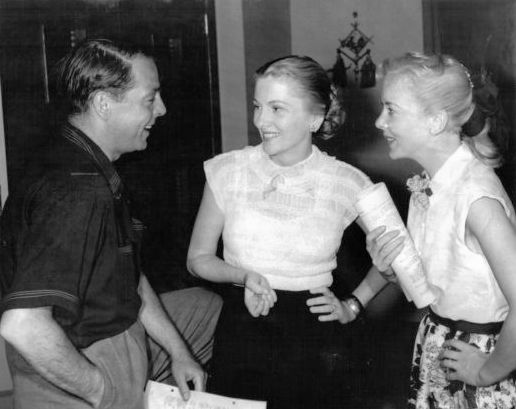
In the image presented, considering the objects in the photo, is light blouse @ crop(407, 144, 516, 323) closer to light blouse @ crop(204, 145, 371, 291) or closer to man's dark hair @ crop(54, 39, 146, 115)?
light blouse @ crop(204, 145, 371, 291)

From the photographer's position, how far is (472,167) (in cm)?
141

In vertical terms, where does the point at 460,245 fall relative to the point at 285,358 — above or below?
above

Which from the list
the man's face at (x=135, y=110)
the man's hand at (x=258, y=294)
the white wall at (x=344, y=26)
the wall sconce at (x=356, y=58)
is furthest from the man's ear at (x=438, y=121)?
the wall sconce at (x=356, y=58)

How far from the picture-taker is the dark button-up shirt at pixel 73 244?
4.28 feet

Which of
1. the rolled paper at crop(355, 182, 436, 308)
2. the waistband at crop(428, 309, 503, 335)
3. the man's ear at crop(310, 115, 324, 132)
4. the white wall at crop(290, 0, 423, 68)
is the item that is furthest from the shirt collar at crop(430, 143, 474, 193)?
the white wall at crop(290, 0, 423, 68)

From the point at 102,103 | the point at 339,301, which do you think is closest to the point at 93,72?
the point at 102,103

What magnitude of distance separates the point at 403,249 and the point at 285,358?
44 centimetres

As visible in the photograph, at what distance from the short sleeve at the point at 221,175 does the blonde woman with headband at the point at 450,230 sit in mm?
427

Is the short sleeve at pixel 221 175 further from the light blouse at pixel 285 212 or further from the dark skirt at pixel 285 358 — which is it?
the dark skirt at pixel 285 358

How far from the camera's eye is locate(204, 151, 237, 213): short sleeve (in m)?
1.75

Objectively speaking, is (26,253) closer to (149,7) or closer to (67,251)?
(67,251)

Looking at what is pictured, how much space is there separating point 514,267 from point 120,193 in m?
Result: 0.82

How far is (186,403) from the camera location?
1452 millimetres

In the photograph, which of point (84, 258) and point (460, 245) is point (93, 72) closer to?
point (84, 258)
